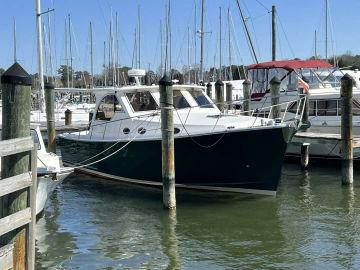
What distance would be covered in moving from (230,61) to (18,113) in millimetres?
34895

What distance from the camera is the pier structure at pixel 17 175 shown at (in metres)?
5.09

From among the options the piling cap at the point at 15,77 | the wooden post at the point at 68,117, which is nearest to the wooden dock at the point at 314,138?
the piling cap at the point at 15,77

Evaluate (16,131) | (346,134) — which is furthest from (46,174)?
(346,134)

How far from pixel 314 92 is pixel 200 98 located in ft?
21.4

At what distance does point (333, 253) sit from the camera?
28.1ft

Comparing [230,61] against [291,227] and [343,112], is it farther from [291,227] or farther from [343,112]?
[291,227]

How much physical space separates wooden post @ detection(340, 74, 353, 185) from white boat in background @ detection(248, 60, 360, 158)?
2465 millimetres

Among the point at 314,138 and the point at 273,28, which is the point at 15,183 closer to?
the point at 314,138

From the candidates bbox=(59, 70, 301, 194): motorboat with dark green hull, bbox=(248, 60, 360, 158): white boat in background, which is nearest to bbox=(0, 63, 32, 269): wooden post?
bbox=(59, 70, 301, 194): motorboat with dark green hull

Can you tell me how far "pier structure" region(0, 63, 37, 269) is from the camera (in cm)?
509

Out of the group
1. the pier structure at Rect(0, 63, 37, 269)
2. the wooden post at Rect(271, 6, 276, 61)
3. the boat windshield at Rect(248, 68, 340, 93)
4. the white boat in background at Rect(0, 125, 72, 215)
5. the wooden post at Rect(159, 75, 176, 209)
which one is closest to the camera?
the pier structure at Rect(0, 63, 37, 269)

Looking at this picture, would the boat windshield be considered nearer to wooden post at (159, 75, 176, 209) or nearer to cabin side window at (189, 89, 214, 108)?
cabin side window at (189, 89, 214, 108)

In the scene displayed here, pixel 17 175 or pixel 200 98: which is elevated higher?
pixel 200 98

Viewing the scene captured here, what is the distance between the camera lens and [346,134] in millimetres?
13742
